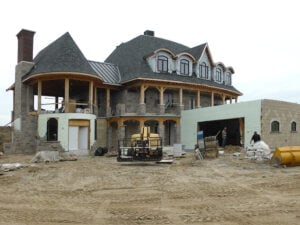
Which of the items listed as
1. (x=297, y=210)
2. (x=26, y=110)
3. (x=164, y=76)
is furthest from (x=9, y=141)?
(x=297, y=210)

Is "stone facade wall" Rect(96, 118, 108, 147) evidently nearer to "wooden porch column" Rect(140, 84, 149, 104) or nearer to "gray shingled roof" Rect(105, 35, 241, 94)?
"wooden porch column" Rect(140, 84, 149, 104)

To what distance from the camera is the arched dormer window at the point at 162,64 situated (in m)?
35.4

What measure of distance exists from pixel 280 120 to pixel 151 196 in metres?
19.8

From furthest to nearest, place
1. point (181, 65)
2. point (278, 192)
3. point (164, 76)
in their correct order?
1. point (181, 65)
2. point (164, 76)
3. point (278, 192)

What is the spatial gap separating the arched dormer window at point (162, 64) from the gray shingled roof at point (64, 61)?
307 inches

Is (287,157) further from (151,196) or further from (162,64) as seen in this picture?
(162,64)

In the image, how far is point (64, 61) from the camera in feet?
95.2

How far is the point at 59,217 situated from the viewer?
8.48 meters

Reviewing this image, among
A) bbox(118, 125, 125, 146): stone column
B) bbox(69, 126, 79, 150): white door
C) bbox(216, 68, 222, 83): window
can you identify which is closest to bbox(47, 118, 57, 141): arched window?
bbox(69, 126, 79, 150): white door

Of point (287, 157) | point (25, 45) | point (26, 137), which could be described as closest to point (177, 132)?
point (26, 137)

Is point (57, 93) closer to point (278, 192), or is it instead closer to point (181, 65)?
point (181, 65)

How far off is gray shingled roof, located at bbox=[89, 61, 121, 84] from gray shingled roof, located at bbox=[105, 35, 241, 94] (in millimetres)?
523

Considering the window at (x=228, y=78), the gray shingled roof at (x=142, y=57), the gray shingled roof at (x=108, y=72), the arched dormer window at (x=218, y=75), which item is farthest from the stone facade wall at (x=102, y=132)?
the window at (x=228, y=78)

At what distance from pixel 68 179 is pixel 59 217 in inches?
248
